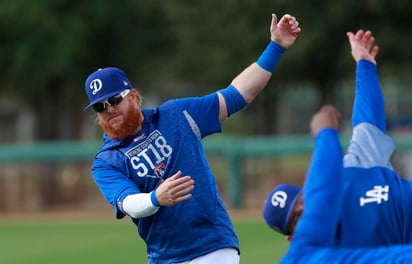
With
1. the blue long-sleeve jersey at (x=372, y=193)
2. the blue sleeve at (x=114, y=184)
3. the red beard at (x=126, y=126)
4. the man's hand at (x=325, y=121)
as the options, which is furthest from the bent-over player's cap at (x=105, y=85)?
the man's hand at (x=325, y=121)

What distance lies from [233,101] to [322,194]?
2.52 metres

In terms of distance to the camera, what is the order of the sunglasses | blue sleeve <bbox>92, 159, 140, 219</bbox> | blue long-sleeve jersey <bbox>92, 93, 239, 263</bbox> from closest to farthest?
blue sleeve <bbox>92, 159, 140, 219</bbox>, the sunglasses, blue long-sleeve jersey <bbox>92, 93, 239, 263</bbox>

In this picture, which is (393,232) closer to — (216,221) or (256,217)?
(216,221)

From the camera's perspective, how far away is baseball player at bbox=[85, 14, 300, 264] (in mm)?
6738

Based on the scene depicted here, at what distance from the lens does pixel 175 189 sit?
598 centimetres

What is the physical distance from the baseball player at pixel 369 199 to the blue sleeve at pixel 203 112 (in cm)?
170

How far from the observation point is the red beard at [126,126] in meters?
6.72

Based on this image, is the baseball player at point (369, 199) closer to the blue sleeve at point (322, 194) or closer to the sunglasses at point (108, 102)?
the blue sleeve at point (322, 194)

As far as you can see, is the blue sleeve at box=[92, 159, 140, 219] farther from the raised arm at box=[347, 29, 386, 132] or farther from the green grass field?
the green grass field

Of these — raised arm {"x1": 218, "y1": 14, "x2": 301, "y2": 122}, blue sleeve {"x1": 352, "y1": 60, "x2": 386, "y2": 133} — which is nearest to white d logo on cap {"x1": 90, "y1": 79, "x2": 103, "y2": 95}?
raised arm {"x1": 218, "y1": 14, "x2": 301, "y2": 122}

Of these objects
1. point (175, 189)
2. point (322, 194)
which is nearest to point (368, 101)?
point (322, 194)

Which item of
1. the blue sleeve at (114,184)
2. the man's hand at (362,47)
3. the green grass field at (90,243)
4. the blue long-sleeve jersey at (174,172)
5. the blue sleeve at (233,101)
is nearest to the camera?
the man's hand at (362,47)

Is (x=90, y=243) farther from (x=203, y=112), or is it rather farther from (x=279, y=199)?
(x=279, y=199)

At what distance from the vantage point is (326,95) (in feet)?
98.0
